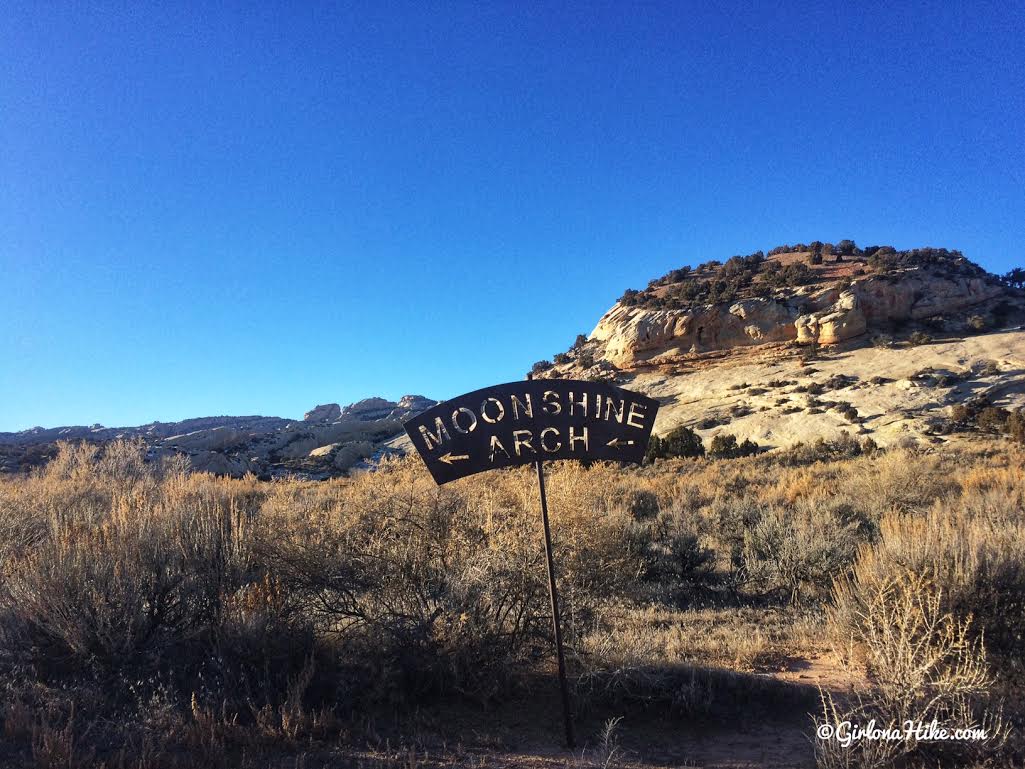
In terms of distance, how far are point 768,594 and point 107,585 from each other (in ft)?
25.8

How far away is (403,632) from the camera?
472 cm

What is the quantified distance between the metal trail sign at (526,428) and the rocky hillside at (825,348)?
2552 centimetres

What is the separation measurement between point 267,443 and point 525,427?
49.7 m

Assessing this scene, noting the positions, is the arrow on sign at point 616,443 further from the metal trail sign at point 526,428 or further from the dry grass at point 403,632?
the dry grass at point 403,632

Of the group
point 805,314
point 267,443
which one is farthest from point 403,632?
point 267,443

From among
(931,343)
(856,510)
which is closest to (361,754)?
(856,510)

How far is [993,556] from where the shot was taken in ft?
16.8

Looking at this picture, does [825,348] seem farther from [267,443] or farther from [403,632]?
[267,443]

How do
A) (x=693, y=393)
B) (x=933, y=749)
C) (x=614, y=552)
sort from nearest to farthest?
1. (x=933, y=749)
2. (x=614, y=552)
3. (x=693, y=393)

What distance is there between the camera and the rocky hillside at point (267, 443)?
3008 centimetres

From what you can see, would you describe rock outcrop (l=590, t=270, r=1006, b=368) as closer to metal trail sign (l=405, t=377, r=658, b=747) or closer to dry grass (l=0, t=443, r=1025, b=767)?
dry grass (l=0, t=443, r=1025, b=767)

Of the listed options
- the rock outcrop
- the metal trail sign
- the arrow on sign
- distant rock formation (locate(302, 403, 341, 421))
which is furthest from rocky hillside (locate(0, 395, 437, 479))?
the rock outcrop

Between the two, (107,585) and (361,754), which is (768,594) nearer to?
(361,754)

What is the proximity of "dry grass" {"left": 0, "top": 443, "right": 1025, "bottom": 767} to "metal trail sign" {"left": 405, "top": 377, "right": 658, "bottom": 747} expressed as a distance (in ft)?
2.92
